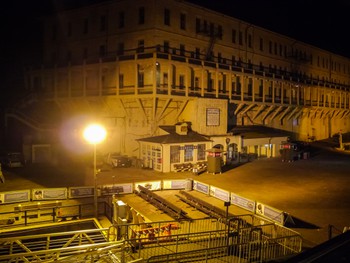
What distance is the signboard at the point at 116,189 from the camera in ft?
69.6

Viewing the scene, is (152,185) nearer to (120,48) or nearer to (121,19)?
(120,48)

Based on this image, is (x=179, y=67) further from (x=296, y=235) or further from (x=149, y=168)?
(x=296, y=235)

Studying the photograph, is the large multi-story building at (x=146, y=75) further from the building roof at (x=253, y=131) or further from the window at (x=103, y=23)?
the building roof at (x=253, y=131)

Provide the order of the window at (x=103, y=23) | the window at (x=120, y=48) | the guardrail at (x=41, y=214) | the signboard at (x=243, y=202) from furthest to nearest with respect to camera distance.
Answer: the window at (x=103, y=23) → the window at (x=120, y=48) → the signboard at (x=243, y=202) → the guardrail at (x=41, y=214)

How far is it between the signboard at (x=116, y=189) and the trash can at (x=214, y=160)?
970 cm

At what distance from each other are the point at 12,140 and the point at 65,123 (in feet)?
20.6

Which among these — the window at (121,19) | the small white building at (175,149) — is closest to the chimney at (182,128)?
the small white building at (175,149)

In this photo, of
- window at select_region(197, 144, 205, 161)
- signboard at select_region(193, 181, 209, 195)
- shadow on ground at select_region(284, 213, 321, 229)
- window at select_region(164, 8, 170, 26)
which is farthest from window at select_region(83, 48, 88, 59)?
shadow on ground at select_region(284, 213, 321, 229)

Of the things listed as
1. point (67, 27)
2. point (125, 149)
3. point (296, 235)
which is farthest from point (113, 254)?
point (67, 27)

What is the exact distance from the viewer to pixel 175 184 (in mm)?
23953

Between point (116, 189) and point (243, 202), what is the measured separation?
842 centimetres

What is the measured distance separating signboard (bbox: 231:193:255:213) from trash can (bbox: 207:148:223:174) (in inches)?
366

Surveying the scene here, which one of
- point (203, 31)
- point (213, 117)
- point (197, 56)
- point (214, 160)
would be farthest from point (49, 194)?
point (203, 31)

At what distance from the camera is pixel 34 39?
45.5 metres
